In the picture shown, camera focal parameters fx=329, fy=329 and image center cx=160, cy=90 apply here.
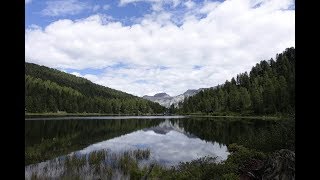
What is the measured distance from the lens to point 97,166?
30.2 metres
